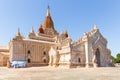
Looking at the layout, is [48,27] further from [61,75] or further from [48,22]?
[61,75]

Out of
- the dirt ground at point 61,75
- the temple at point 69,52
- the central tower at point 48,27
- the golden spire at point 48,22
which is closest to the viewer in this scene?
the dirt ground at point 61,75

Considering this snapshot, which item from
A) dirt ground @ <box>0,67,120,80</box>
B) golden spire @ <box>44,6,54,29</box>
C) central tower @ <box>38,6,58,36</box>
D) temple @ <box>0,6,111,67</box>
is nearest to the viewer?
dirt ground @ <box>0,67,120,80</box>

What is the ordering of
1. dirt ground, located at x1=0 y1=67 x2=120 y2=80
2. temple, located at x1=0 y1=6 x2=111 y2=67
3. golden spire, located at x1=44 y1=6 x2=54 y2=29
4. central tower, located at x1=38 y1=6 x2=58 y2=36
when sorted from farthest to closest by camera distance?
golden spire, located at x1=44 y1=6 x2=54 y2=29
central tower, located at x1=38 y1=6 x2=58 y2=36
temple, located at x1=0 y1=6 x2=111 y2=67
dirt ground, located at x1=0 y1=67 x2=120 y2=80

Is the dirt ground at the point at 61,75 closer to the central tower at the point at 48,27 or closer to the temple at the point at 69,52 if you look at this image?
the temple at the point at 69,52

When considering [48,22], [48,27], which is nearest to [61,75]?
[48,27]

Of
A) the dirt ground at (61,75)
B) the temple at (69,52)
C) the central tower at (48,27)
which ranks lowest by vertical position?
the dirt ground at (61,75)

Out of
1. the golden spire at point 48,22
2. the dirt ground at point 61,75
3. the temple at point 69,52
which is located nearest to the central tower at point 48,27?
the golden spire at point 48,22

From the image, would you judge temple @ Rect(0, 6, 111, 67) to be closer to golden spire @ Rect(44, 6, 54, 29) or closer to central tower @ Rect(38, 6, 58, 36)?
central tower @ Rect(38, 6, 58, 36)

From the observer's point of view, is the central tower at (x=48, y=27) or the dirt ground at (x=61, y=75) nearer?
the dirt ground at (x=61, y=75)

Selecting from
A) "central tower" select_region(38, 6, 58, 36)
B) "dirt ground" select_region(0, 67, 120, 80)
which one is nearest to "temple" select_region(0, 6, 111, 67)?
"central tower" select_region(38, 6, 58, 36)

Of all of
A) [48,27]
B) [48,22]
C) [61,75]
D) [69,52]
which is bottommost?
[61,75]

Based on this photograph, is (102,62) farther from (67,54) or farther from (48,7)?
→ (48,7)

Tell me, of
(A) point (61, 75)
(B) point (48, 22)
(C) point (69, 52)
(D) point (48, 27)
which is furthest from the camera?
(B) point (48, 22)

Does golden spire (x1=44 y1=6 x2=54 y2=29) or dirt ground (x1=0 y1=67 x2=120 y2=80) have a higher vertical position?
golden spire (x1=44 y1=6 x2=54 y2=29)
